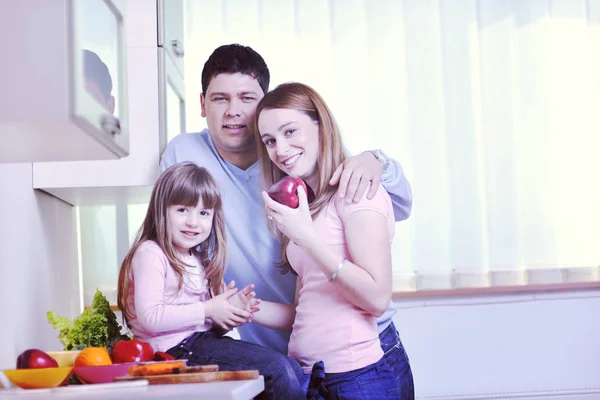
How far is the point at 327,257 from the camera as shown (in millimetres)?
1593

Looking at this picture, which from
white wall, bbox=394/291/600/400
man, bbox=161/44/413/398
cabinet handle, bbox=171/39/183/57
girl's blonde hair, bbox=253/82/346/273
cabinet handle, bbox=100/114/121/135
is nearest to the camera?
cabinet handle, bbox=100/114/121/135

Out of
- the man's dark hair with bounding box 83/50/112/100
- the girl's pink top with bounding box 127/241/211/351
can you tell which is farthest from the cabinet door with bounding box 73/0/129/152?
the girl's pink top with bounding box 127/241/211/351

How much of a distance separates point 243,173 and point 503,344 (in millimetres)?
1353

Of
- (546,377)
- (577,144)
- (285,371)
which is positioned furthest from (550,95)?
(285,371)

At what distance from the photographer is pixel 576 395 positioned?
287 centimetres

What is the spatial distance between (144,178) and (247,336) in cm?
45

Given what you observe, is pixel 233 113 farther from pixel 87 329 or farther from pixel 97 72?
pixel 97 72

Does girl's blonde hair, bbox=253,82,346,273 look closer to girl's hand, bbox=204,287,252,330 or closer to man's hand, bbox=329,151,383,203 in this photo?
man's hand, bbox=329,151,383,203

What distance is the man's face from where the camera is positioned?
1.96 meters

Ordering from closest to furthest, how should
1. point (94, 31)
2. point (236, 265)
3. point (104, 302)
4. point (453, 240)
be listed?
point (94, 31) < point (104, 302) < point (236, 265) < point (453, 240)

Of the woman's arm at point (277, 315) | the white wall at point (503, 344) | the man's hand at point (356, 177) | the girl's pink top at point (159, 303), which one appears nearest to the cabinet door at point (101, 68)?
the girl's pink top at point (159, 303)

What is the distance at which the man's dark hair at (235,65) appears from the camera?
2000mm

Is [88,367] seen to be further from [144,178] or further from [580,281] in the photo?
[580,281]

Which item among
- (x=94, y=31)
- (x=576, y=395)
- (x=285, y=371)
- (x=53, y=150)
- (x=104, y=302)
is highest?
(x=94, y=31)
